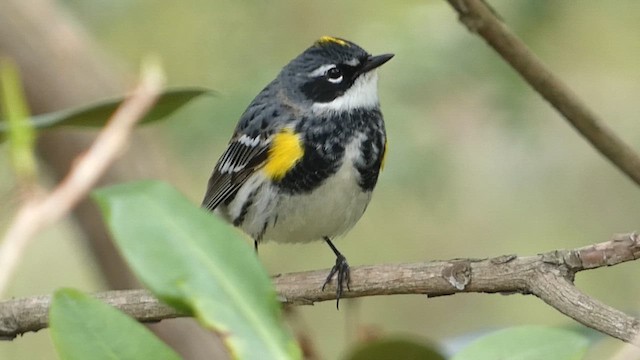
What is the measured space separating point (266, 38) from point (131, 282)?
1.42 meters

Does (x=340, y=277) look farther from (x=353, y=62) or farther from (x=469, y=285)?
(x=353, y=62)

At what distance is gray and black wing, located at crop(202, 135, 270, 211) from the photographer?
3.16m

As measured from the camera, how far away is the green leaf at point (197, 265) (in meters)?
1.15

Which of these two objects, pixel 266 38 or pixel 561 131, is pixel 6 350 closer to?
pixel 266 38

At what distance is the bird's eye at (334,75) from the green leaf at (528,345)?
2.03 m

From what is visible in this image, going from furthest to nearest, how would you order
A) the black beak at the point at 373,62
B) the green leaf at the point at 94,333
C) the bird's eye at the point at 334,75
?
the bird's eye at the point at 334,75, the black beak at the point at 373,62, the green leaf at the point at 94,333

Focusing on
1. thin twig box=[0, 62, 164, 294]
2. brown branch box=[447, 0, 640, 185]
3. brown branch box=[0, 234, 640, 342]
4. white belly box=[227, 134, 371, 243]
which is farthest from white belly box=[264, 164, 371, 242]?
thin twig box=[0, 62, 164, 294]

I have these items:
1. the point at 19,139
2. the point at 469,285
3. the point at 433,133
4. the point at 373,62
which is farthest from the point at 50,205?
the point at 433,133

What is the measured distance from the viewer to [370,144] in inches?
119

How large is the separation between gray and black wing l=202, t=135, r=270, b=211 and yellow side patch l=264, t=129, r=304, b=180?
2.1 inches

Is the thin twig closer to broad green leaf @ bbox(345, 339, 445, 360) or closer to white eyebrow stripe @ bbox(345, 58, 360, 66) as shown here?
broad green leaf @ bbox(345, 339, 445, 360)

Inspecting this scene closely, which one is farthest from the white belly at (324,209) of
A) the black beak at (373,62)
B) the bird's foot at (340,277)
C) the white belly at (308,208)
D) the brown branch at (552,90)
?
the brown branch at (552,90)

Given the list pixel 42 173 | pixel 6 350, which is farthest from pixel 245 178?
pixel 6 350

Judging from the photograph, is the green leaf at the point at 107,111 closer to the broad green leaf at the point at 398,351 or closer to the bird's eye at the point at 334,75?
the broad green leaf at the point at 398,351
